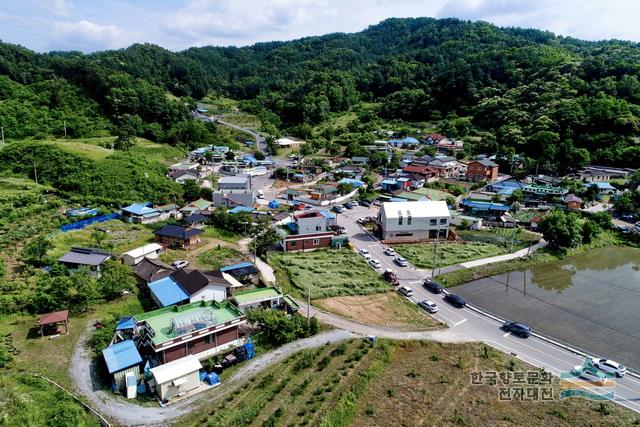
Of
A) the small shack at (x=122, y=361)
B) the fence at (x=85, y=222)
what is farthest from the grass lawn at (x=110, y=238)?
the small shack at (x=122, y=361)

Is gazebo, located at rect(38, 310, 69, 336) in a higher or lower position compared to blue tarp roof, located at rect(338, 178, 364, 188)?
lower

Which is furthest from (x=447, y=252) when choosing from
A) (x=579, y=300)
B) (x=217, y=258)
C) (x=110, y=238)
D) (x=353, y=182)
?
(x=110, y=238)

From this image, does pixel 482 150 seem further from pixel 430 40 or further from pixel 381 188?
pixel 430 40

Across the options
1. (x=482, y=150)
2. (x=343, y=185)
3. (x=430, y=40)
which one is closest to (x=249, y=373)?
(x=343, y=185)

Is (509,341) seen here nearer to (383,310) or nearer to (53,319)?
(383,310)

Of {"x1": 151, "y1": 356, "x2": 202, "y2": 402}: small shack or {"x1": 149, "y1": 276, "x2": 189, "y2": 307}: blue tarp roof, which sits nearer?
{"x1": 151, "y1": 356, "x2": 202, "y2": 402}: small shack

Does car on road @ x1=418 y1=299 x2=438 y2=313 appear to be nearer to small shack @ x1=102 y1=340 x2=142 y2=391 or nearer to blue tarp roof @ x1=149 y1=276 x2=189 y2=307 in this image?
blue tarp roof @ x1=149 y1=276 x2=189 y2=307

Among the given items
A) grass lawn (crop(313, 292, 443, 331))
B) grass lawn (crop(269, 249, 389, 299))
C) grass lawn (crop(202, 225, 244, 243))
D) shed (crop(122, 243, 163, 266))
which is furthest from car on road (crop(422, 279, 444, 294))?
shed (crop(122, 243, 163, 266))
